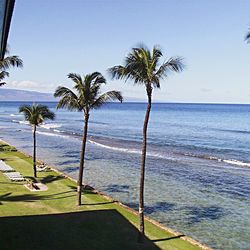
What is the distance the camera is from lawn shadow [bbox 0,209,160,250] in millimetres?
16766

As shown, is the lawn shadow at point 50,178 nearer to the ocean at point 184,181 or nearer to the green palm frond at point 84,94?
the ocean at point 184,181

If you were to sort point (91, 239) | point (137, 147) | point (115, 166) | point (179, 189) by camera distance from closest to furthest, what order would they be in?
point (91, 239)
point (179, 189)
point (115, 166)
point (137, 147)

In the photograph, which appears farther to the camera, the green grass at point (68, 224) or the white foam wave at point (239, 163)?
the white foam wave at point (239, 163)

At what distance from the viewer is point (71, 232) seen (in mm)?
18406

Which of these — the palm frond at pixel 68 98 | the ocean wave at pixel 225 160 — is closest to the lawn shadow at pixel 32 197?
the palm frond at pixel 68 98

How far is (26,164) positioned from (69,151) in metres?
17.3

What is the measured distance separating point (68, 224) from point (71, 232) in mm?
1287

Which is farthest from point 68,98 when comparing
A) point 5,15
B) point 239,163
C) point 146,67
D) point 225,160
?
point 225,160

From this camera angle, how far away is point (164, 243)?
1795cm

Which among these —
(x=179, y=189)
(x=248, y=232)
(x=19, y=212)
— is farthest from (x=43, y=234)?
(x=179, y=189)

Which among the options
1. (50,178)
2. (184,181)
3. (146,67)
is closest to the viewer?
(146,67)

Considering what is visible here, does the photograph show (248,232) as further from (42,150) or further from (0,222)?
(42,150)

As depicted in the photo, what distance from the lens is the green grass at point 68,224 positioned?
17078 mm

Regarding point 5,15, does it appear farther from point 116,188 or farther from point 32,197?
point 116,188
